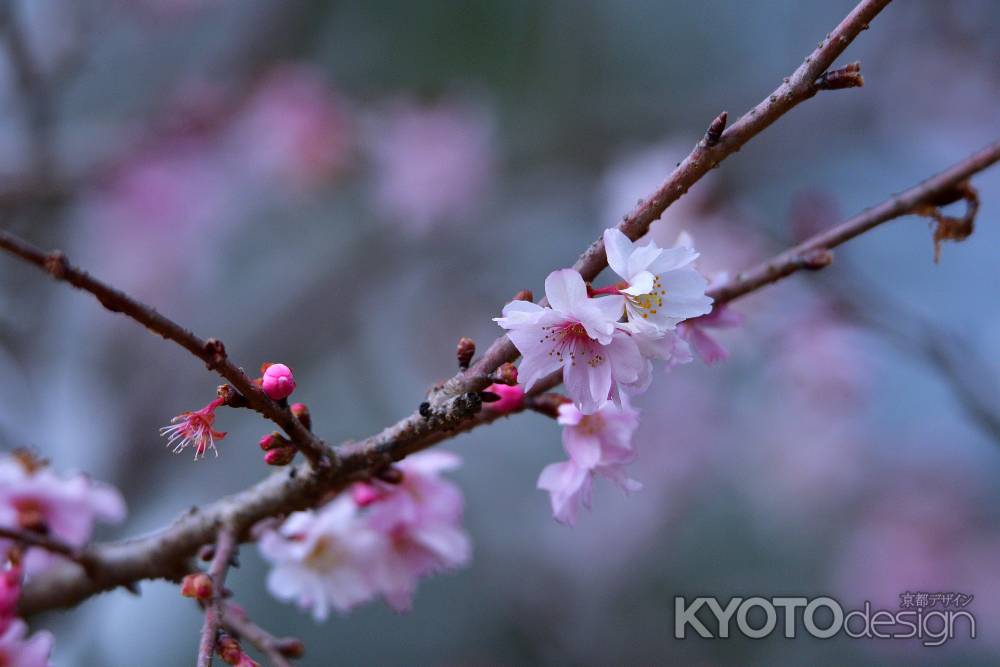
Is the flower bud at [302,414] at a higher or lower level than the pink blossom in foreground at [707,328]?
lower

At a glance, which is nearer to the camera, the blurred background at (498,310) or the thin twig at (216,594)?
the thin twig at (216,594)

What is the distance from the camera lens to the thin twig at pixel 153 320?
59cm

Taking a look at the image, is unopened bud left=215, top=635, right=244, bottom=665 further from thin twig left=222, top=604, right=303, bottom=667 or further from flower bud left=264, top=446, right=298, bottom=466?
flower bud left=264, top=446, right=298, bottom=466

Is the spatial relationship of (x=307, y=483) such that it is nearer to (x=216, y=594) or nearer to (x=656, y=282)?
(x=216, y=594)

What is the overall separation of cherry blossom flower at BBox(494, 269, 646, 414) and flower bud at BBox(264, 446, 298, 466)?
0.23 meters

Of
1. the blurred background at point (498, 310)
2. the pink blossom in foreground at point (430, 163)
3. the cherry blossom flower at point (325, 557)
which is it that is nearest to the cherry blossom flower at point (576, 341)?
the cherry blossom flower at point (325, 557)

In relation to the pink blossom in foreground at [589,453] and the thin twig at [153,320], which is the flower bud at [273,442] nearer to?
the thin twig at [153,320]

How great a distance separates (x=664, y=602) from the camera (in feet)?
8.52

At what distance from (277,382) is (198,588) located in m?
0.19

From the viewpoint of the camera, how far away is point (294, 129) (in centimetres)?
344

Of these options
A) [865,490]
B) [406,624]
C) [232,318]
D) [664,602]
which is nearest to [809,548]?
[865,490]

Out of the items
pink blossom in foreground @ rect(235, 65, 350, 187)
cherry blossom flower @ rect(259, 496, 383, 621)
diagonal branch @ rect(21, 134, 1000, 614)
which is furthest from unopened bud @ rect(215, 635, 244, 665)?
pink blossom in foreground @ rect(235, 65, 350, 187)

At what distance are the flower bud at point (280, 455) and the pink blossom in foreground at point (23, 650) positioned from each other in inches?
9.9

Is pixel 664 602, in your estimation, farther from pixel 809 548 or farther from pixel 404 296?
pixel 404 296
